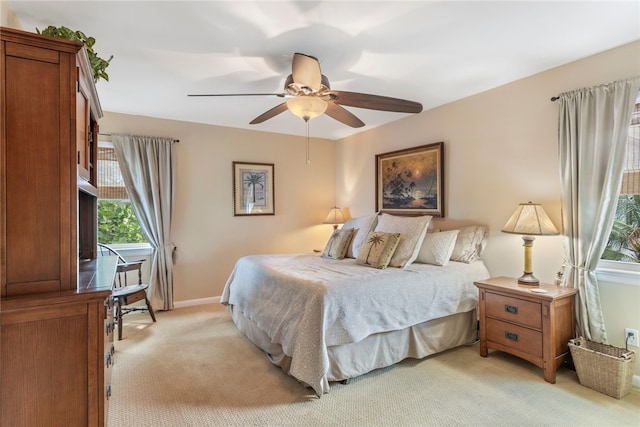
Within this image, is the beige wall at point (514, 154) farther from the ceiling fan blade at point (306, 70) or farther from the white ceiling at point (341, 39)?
the ceiling fan blade at point (306, 70)

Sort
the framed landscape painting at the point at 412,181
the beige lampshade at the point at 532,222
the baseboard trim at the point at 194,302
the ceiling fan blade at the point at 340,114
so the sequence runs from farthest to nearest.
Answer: the baseboard trim at the point at 194,302 < the framed landscape painting at the point at 412,181 < the ceiling fan blade at the point at 340,114 < the beige lampshade at the point at 532,222

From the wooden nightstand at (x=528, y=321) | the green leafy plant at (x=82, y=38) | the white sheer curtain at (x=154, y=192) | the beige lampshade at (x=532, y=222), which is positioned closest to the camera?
the green leafy plant at (x=82, y=38)

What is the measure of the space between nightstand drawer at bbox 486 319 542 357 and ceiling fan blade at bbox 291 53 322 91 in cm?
236

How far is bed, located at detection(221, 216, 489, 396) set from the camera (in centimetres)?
231

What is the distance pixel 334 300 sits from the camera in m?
2.34

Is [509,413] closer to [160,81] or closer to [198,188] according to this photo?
[160,81]

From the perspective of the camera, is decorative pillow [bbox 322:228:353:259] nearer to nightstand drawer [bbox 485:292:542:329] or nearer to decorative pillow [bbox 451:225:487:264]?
decorative pillow [bbox 451:225:487:264]

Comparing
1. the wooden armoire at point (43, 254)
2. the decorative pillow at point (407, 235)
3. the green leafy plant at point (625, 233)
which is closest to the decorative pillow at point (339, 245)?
the decorative pillow at point (407, 235)

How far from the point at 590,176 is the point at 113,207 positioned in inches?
190

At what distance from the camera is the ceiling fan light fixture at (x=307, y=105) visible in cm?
240

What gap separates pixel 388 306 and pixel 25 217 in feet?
7.21

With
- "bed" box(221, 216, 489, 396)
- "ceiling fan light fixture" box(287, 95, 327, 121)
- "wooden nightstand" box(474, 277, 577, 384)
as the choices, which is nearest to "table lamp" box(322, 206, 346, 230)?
"bed" box(221, 216, 489, 396)

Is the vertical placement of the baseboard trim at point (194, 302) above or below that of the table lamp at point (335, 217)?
below

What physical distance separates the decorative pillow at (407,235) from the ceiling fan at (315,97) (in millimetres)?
1148
